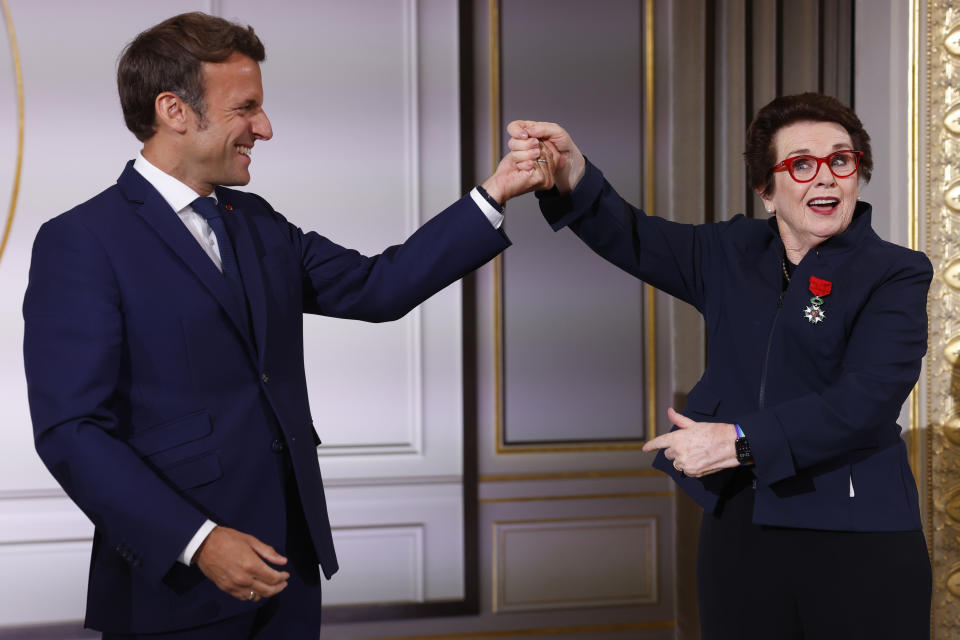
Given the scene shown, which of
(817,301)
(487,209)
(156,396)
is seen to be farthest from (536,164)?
(156,396)

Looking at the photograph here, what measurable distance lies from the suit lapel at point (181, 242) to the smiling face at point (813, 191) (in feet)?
3.51

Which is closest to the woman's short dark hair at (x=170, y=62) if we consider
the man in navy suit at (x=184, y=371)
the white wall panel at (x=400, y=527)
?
the man in navy suit at (x=184, y=371)

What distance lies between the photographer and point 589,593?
11.6 ft

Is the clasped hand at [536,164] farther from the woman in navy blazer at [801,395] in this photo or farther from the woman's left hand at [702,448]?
the woman's left hand at [702,448]

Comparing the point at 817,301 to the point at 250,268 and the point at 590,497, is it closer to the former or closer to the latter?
the point at 250,268

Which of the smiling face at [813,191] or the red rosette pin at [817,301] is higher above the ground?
the smiling face at [813,191]

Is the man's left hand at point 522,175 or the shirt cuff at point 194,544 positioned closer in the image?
the shirt cuff at point 194,544

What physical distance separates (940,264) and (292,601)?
1985mm

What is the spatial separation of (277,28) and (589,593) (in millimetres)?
2529

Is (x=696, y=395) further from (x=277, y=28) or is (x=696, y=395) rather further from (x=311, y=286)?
(x=277, y=28)

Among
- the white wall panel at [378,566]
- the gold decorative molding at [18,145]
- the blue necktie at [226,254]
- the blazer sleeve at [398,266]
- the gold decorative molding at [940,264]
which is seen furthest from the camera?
the white wall panel at [378,566]

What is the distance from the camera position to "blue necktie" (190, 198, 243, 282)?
155cm

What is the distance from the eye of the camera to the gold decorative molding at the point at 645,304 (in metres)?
3.43

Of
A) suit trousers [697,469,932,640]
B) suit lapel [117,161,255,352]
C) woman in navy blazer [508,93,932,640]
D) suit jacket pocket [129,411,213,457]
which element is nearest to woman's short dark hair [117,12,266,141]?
suit lapel [117,161,255,352]
